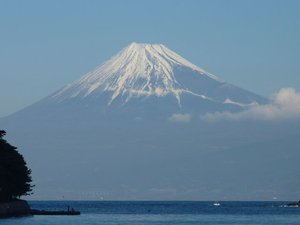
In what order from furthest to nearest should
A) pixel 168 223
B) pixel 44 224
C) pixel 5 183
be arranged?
1. pixel 168 223
2. pixel 5 183
3. pixel 44 224

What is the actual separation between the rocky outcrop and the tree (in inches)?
32.1

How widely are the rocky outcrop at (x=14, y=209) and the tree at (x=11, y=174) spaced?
82cm

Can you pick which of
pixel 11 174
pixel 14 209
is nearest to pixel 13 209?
pixel 14 209

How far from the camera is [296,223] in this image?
116625 mm

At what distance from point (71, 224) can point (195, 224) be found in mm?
15381

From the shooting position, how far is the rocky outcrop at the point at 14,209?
10975 centimetres

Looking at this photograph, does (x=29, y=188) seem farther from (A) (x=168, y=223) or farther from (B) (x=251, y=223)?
(B) (x=251, y=223)

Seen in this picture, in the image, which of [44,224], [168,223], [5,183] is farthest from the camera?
[168,223]

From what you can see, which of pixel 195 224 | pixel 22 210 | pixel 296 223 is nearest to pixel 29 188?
pixel 22 210

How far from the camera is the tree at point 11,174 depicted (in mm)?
107938

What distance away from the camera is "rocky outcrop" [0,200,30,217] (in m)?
110

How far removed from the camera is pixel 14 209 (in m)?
114

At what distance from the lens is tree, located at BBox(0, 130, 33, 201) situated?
354 feet

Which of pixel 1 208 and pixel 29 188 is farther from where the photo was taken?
pixel 29 188
